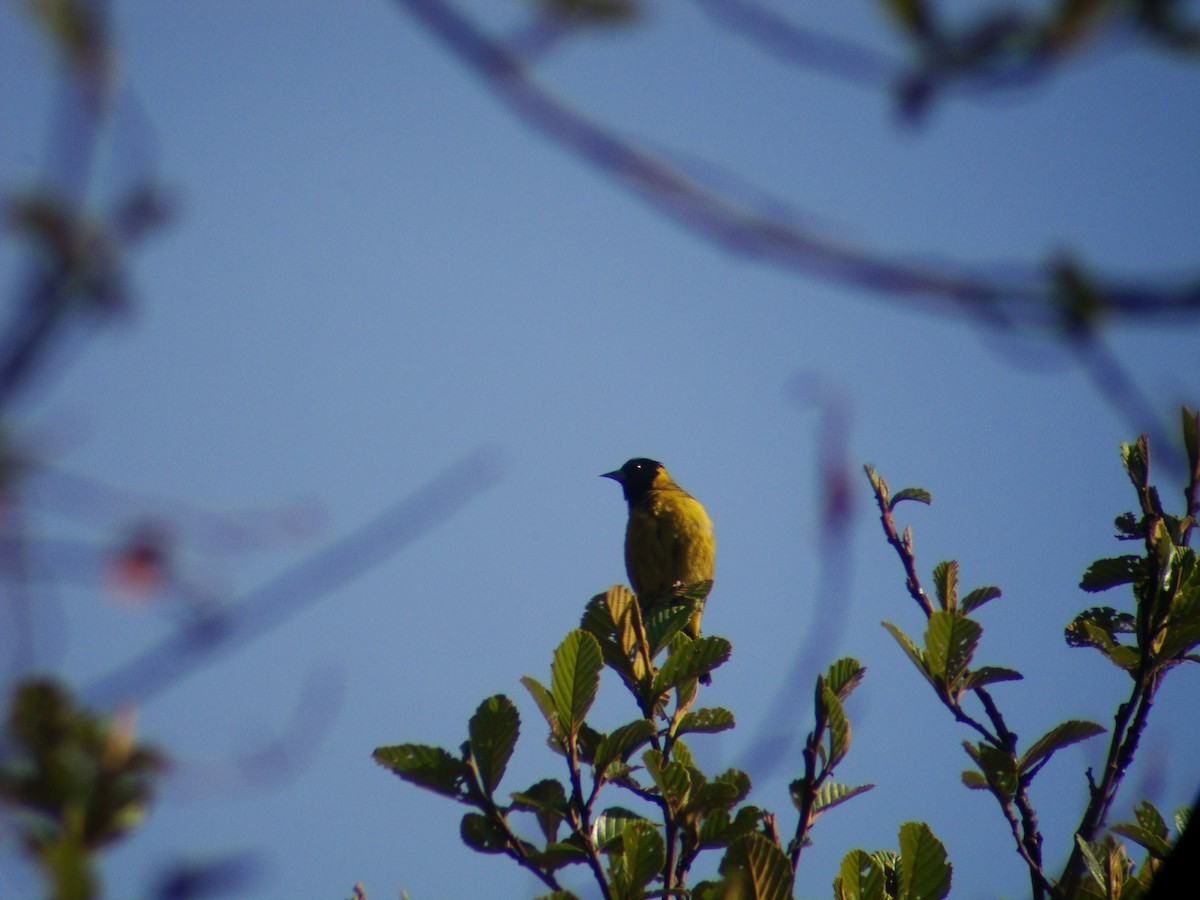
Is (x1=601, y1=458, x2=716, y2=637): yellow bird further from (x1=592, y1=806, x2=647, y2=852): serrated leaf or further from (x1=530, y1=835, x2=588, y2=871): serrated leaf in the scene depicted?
(x1=530, y1=835, x2=588, y2=871): serrated leaf

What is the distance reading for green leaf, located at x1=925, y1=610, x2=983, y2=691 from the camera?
105 inches

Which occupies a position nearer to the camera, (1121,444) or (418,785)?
(418,785)

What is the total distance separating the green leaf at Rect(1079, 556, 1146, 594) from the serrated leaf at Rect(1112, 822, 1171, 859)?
0.61 meters

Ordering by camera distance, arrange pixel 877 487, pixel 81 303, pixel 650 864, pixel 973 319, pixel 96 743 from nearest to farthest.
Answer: pixel 81 303 < pixel 973 319 < pixel 96 743 < pixel 650 864 < pixel 877 487

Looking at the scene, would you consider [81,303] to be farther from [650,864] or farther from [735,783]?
[735,783]

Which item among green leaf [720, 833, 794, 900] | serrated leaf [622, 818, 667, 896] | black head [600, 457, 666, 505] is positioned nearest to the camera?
green leaf [720, 833, 794, 900]

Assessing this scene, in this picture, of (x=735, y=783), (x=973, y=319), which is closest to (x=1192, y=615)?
(x=735, y=783)

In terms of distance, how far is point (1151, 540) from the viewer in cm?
283

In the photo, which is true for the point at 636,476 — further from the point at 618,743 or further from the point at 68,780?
the point at 68,780

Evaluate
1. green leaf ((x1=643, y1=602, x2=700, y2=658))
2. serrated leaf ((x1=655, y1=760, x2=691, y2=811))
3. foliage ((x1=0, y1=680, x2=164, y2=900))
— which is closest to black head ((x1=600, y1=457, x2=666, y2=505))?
green leaf ((x1=643, y1=602, x2=700, y2=658))

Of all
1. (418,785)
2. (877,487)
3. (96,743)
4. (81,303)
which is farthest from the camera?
(877,487)

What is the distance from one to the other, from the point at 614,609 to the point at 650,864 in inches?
31.9

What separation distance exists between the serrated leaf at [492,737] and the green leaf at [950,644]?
1.00 meters

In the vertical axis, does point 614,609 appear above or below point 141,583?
above
